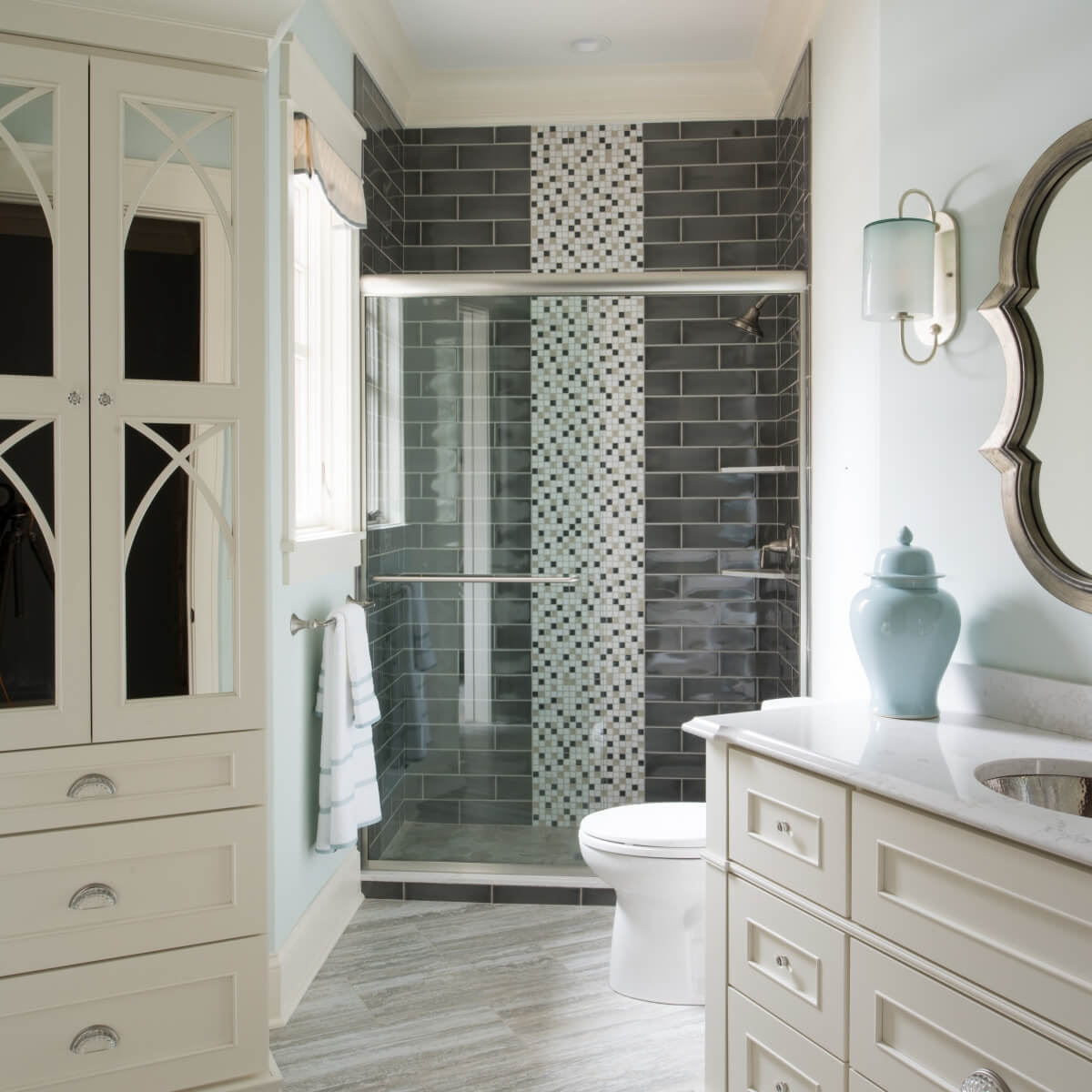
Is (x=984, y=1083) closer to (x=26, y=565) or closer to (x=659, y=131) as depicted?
(x=26, y=565)

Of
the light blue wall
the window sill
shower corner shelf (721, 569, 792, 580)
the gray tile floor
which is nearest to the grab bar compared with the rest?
the window sill

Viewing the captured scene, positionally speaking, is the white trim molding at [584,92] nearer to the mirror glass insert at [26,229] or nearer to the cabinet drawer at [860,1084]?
the mirror glass insert at [26,229]

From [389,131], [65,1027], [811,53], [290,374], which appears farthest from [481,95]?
[65,1027]

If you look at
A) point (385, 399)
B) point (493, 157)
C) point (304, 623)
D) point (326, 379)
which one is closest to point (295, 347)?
point (326, 379)

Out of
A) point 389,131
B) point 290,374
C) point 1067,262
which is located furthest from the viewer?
point 389,131

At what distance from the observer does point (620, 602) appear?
3.39 metres

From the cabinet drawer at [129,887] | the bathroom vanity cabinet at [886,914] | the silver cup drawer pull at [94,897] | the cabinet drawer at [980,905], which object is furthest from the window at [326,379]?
the cabinet drawer at [980,905]

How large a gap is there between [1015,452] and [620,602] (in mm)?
1671

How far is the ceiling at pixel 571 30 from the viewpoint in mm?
3207

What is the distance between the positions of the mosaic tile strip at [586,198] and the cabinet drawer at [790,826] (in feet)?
8.08

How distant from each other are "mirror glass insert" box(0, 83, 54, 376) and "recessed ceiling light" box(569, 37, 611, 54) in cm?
218

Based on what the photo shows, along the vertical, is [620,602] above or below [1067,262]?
below

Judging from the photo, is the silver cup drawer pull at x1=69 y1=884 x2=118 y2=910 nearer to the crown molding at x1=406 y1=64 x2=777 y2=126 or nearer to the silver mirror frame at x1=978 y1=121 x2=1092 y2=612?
the silver mirror frame at x1=978 y1=121 x2=1092 y2=612

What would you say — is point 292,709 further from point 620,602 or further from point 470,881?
point 620,602
